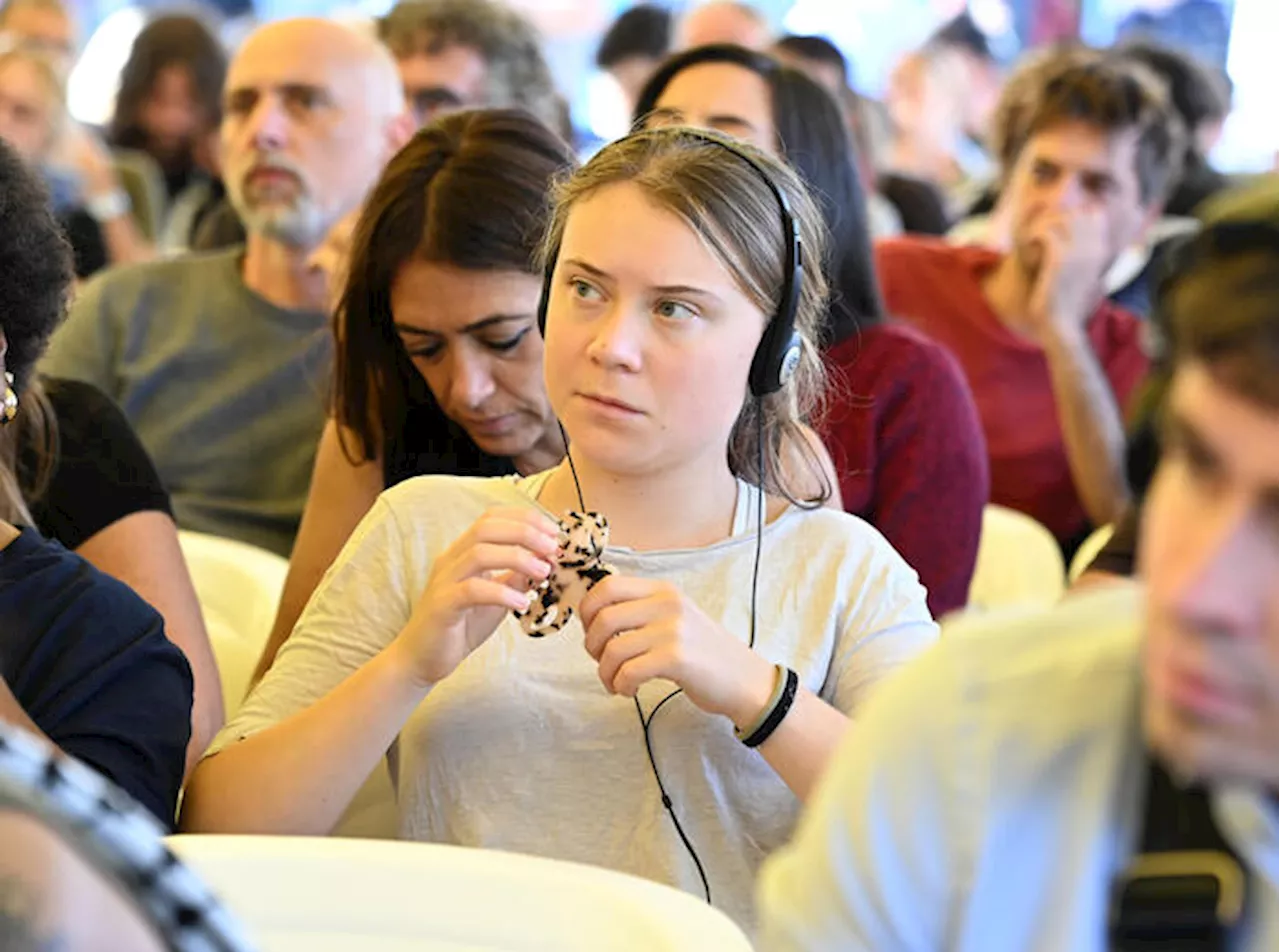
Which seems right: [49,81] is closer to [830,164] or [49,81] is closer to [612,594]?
[830,164]

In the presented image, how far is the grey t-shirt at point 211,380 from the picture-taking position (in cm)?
274

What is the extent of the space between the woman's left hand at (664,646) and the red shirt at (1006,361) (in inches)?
Result: 69.4

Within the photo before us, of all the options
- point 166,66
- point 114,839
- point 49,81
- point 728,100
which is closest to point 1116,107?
point 728,100

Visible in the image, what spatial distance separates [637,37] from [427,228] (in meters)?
4.10

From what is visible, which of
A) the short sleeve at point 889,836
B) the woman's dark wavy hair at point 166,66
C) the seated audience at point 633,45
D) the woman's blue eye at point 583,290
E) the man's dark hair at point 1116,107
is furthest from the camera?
the seated audience at point 633,45

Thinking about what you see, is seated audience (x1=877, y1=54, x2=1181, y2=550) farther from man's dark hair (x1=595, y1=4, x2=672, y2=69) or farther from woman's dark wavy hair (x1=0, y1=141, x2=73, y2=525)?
man's dark hair (x1=595, y1=4, x2=672, y2=69)

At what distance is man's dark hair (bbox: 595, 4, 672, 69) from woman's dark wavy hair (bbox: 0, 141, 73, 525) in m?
4.30

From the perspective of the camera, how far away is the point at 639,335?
4.81 feet

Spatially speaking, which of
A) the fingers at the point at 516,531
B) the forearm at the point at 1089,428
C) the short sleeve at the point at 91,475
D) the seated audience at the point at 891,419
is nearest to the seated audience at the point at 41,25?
the forearm at the point at 1089,428

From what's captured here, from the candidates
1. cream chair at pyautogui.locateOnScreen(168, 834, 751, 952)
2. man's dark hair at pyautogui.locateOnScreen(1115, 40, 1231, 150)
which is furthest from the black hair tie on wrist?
man's dark hair at pyautogui.locateOnScreen(1115, 40, 1231, 150)

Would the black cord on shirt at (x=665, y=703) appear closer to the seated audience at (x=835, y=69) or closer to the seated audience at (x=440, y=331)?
the seated audience at (x=440, y=331)

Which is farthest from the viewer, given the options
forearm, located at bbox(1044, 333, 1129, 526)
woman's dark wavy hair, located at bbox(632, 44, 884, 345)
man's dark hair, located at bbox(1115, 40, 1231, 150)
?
man's dark hair, located at bbox(1115, 40, 1231, 150)

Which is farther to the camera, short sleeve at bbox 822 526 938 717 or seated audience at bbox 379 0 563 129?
seated audience at bbox 379 0 563 129

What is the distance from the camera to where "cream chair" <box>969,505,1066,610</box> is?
2.40 metres
